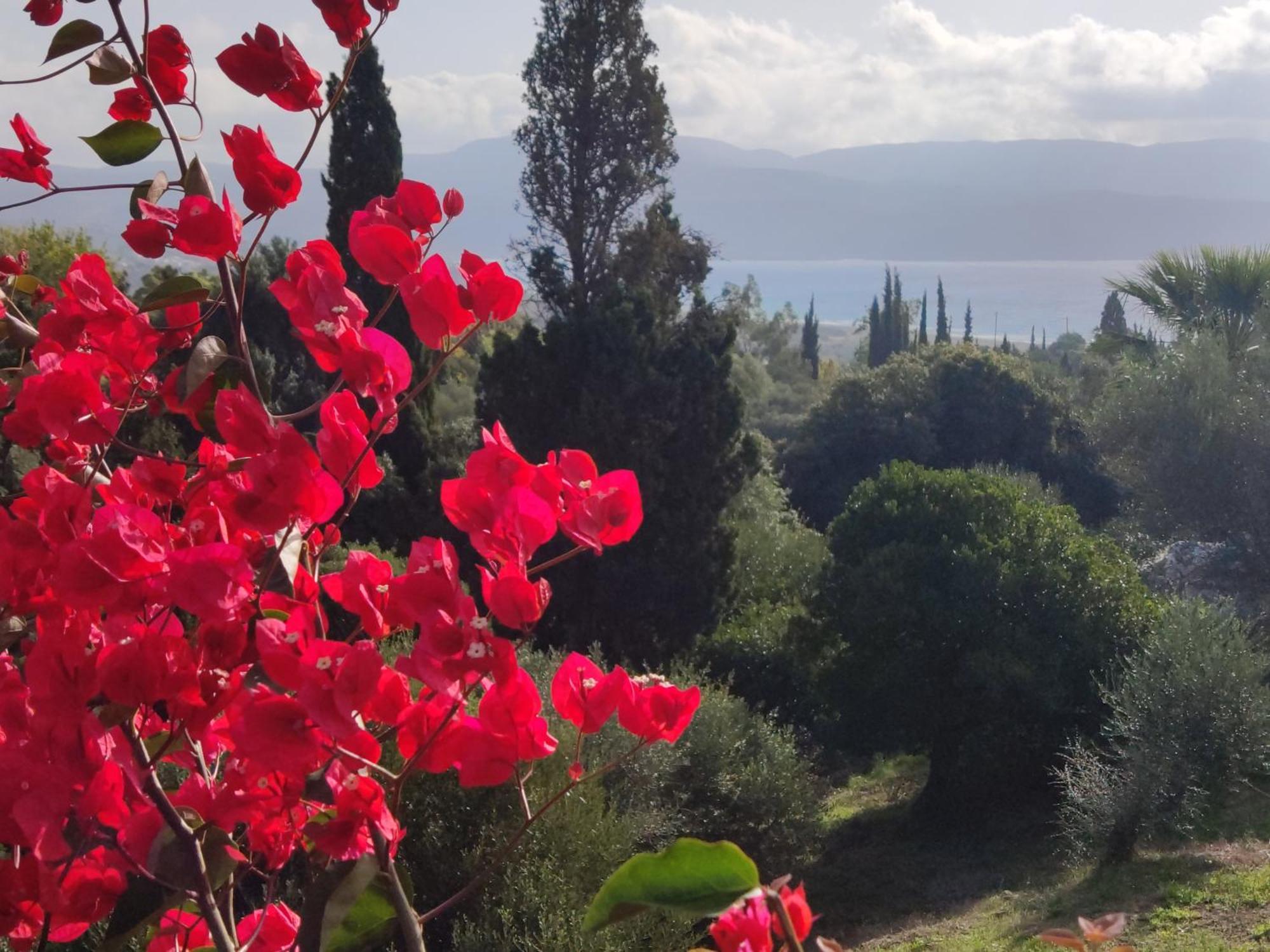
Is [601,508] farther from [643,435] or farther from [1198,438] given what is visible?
[1198,438]

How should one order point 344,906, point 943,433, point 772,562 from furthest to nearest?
point 943,433
point 772,562
point 344,906

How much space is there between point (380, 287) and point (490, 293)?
13290 millimetres

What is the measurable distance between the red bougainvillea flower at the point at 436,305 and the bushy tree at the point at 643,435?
11.4 metres

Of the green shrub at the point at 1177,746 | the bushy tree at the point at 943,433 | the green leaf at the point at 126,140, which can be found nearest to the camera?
the green leaf at the point at 126,140

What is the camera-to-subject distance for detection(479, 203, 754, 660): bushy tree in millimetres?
12625

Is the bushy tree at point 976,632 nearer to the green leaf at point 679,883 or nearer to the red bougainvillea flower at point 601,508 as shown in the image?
the red bougainvillea flower at point 601,508

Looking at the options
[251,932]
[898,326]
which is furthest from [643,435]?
[898,326]

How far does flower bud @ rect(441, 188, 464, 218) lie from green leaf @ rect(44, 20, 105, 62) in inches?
13.4

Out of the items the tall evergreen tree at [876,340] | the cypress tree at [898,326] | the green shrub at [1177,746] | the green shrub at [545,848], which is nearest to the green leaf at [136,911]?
the green shrub at [545,848]

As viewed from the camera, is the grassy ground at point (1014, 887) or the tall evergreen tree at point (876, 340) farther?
the tall evergreen tree at point (876, 340)

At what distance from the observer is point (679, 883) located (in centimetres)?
67

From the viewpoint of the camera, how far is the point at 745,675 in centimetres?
1261

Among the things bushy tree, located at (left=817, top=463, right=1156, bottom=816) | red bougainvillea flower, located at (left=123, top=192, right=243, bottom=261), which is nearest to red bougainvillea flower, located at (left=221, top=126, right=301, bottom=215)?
red bougainvillea flower, located at (left=123, top=192, right=243, bottom=261)

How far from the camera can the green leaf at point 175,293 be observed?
3.19 feet
